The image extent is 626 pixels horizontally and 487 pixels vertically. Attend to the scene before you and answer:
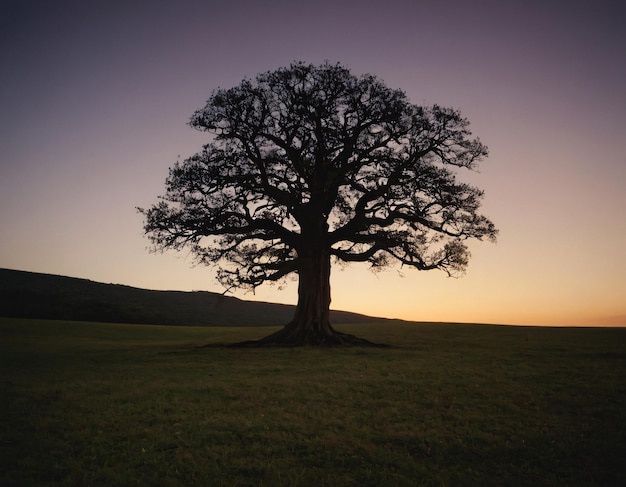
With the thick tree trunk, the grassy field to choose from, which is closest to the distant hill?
the thick tree trunk

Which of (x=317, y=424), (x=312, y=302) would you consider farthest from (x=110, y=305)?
(x=317, y=424)

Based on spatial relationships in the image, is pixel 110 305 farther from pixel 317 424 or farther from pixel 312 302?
pixel 317 424

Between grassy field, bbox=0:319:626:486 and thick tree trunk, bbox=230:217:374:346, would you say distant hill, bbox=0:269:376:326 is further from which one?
grassy field, bbox=0:319:626:486

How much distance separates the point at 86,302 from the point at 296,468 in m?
74.6

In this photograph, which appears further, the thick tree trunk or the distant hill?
the distant hill

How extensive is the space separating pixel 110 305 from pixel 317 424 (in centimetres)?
7146

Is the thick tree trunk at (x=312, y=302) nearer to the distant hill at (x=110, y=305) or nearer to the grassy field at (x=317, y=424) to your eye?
the grassy field at (x=317, y=424)

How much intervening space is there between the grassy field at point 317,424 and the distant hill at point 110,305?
153ft

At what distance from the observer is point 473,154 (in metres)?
27.4

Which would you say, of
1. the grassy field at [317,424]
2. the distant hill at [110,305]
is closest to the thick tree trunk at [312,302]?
the grassy field at [317,424]

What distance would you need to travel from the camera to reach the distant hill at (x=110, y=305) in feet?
215

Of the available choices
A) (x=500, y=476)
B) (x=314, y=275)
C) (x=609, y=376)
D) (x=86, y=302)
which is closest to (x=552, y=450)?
(x=500, y=476)

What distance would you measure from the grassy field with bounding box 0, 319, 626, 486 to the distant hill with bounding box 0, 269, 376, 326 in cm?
4672

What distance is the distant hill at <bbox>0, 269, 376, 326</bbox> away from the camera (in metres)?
65.6
